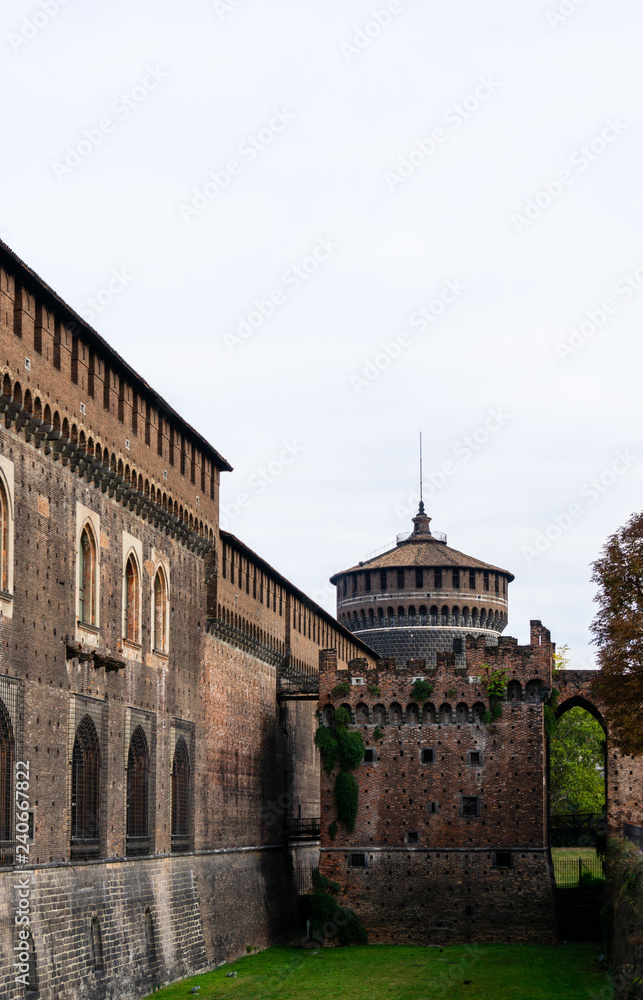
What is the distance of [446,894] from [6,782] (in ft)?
69.9

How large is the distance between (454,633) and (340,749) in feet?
74.7

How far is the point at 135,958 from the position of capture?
1164 inches

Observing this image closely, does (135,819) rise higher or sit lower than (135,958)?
higher

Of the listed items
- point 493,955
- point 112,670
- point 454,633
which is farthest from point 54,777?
point 454,633

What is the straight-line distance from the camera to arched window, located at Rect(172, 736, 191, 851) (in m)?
34.4

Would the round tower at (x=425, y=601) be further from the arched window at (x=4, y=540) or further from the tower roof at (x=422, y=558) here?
the arched window at (x=4, y=540)

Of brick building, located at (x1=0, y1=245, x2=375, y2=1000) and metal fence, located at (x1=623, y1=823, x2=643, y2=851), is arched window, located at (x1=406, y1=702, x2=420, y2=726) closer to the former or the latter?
brick building, located at (x1=0, y1=245, x2=375, y2=1000)

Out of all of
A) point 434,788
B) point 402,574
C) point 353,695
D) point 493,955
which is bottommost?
point 493,955

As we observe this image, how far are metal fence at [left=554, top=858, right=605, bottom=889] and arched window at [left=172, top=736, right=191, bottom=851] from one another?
47.3ft

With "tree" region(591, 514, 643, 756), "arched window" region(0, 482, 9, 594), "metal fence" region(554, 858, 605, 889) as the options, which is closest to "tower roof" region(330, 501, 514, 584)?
"metal fence" region(554, 858, 605, 889)

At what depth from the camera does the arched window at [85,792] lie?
89.0 feet

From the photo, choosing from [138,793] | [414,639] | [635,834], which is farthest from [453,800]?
[414,639]

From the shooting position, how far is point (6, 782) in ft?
77.2

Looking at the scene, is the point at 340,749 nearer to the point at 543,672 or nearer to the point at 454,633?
the point at 543,672
